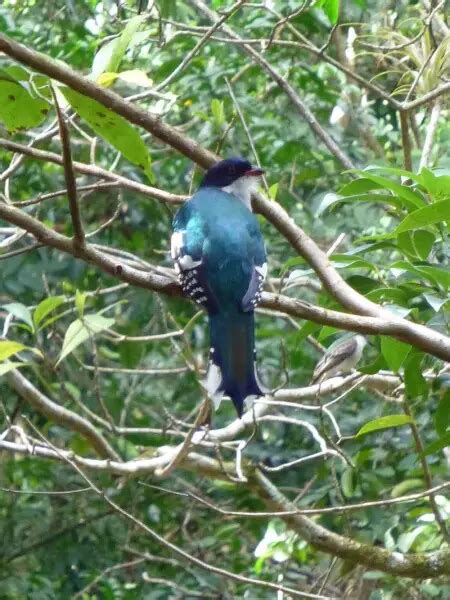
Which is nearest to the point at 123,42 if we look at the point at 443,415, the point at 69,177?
the point at 69,177

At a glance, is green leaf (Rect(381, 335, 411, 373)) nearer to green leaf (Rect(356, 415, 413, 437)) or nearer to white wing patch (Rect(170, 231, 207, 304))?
green leaf (Rect(356, 415, 413, 437))

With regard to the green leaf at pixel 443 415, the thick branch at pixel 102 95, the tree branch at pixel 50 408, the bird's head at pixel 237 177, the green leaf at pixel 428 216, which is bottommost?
the tree branch at pixel 50 408

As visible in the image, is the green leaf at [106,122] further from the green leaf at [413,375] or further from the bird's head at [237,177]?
the bird's head at [237,177]

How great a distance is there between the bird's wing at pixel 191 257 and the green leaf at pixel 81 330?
1.17ft

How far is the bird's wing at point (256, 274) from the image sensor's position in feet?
9.63

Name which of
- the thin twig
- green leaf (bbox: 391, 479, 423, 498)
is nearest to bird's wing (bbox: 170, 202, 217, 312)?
the thin twig

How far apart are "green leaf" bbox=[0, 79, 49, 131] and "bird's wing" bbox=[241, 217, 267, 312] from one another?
0.90 metres

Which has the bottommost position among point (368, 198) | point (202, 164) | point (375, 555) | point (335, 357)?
point (375, 555)

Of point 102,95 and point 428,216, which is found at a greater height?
point 102,95

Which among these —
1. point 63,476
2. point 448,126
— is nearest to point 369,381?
point 448,126

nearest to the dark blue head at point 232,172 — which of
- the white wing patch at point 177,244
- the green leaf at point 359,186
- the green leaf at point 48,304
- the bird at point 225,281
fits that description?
the bird at point 225,281

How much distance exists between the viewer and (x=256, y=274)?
3.12 meters

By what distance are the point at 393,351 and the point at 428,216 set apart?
0.37m

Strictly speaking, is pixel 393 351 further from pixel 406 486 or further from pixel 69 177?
pixel 406 486
